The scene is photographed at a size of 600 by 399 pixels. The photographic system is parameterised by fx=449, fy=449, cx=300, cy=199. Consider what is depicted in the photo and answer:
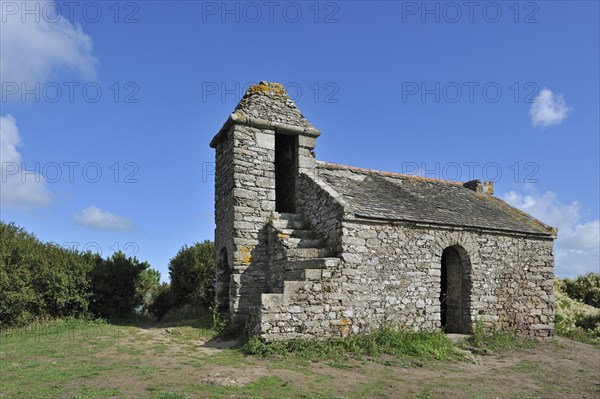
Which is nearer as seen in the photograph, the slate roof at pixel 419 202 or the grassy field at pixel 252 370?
the grassy field at pixel 252 370

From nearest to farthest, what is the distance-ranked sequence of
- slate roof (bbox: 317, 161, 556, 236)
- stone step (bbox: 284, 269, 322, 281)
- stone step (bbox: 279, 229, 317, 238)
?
stone step (bbox: 284, 269, 322, 281) → stone step (bbox: 279, 229, 317, 238) → slate roof (bbox: 317, 161, 556, 236)

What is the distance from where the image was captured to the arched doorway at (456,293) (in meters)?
13.0

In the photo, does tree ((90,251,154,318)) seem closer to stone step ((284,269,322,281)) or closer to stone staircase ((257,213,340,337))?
stone staircase ((257,213,340,337))

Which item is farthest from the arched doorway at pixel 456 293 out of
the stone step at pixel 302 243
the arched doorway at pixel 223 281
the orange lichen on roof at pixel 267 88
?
the orange lichen on roof at pixel 267 88

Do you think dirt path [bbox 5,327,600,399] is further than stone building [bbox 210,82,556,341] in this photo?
No

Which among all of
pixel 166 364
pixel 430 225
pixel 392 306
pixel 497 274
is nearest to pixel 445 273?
pixel 497 274

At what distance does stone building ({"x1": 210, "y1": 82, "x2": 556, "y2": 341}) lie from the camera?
35.1 feet

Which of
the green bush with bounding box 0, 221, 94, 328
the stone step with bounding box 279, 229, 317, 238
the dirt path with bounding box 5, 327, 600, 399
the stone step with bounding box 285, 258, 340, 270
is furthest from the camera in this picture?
the green bush with bounding box 0, 221, 94, 328

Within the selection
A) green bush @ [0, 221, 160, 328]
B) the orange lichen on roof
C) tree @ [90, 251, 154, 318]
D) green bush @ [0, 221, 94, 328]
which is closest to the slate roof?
the orange lichen on roof

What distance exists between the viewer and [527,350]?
41.3 ft

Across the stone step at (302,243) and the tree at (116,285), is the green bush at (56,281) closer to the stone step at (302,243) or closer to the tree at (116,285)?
the tree at (116,285)

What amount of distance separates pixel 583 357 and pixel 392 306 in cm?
593

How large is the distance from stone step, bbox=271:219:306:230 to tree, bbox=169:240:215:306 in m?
7.10

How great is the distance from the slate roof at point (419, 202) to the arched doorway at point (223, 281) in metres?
3.86
